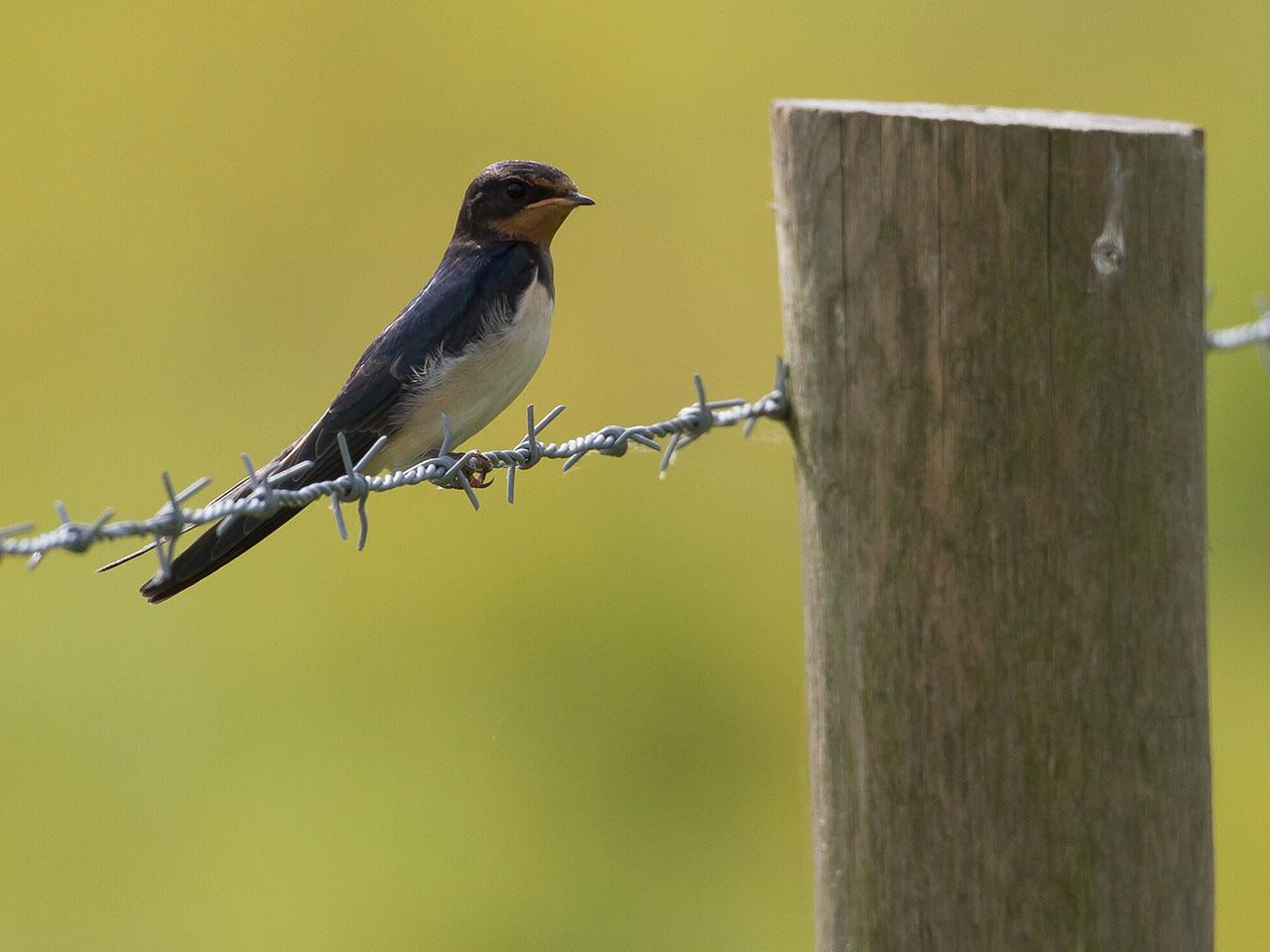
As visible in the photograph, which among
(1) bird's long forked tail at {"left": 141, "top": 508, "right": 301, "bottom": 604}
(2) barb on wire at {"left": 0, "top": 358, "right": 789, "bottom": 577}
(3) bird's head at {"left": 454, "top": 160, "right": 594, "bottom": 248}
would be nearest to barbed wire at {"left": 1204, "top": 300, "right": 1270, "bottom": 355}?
(2) barb on wire at {"left": 0, "top": 358, "right": 789, "bottom": 577}

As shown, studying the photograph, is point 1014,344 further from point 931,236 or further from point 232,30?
A: point 232,30

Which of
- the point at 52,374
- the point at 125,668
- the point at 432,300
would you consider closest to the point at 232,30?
the point at 52,374

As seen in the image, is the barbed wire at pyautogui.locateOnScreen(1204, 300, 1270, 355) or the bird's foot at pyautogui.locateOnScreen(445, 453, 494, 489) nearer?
the bird's foot at pyautogui.locateOnScreen(445, 453, 494, 489)

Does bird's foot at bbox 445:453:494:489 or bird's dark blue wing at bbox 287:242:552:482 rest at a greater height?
bird's dark blue wing at bbox 287:242:552:482

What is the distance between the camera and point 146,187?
330 inches

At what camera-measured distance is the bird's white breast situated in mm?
3498

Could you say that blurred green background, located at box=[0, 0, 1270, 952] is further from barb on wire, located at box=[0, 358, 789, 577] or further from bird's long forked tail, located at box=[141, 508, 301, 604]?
bird's long forked tail, located at box=[141, 508, 301, 604]

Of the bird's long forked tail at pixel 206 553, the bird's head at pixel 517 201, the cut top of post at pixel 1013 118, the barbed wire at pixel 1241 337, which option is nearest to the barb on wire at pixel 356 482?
the bird's long forked tail at pixel 206 553

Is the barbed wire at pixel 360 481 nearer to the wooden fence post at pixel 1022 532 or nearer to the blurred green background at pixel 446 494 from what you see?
the blurred green background at pixel 446 494

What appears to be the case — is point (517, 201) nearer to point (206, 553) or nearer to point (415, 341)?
point (415, 341)

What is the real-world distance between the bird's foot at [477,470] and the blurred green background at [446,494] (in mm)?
625

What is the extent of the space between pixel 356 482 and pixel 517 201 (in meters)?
1.33

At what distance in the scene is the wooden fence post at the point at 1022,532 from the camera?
2365 millimetres

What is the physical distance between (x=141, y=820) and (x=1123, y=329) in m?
4.33
